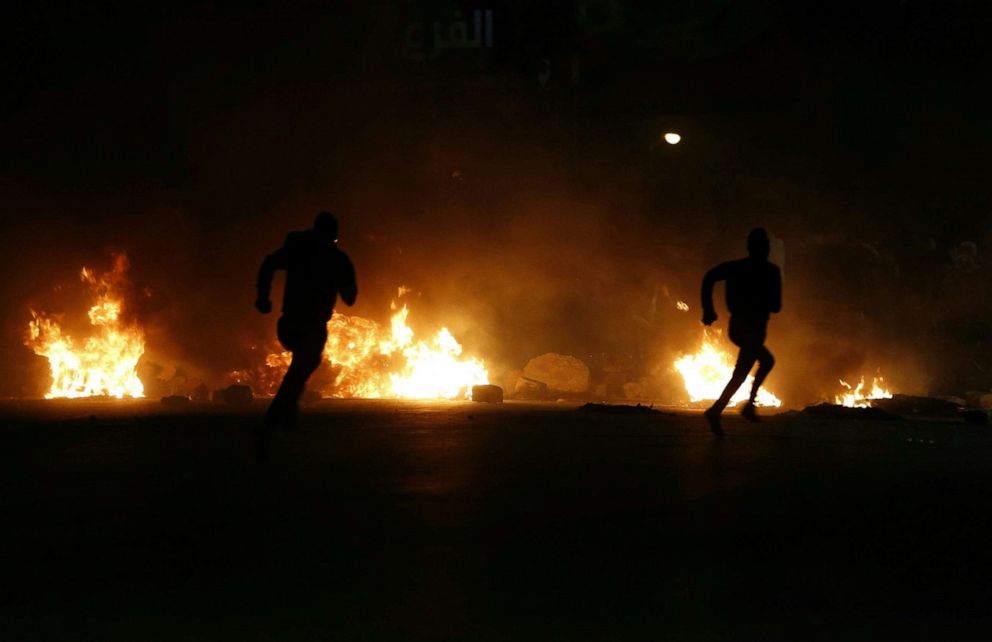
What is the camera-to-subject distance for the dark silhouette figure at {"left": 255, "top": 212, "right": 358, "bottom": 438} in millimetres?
7598

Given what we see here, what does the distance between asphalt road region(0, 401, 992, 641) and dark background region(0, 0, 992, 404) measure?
17.3 m

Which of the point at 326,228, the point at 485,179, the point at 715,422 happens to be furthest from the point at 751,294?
the point at 485,179

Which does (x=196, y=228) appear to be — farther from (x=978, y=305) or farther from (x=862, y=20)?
(x=978, y=305)

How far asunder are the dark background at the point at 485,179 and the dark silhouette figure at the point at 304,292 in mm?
18209

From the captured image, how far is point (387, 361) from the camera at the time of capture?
26.3 metres

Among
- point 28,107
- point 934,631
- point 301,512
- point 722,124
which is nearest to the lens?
point 934,631

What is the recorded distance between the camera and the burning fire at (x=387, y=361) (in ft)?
85.5

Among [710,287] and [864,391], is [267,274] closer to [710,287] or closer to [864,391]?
[710,287]

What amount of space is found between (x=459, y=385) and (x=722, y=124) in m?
9.09

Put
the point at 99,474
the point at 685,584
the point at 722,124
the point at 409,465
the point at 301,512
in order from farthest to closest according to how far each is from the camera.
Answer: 1. the point at 722,124
2. the point at 409,465
3. the point at 99,474
4. the point at 301,512
5. the point at 685,584

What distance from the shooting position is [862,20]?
22.8 meters

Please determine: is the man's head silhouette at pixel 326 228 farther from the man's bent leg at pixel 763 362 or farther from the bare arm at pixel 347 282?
the man's bent leg at pixel 763 362

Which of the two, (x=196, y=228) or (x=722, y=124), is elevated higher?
(x=722, y=124)

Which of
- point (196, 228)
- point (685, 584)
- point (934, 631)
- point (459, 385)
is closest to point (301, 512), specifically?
point (685, 584)
